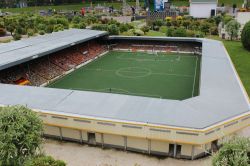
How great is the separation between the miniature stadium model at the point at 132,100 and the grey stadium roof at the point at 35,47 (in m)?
0.14

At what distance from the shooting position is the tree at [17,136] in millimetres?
16234

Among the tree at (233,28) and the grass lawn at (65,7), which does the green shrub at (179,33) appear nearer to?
the tree at (233,28)

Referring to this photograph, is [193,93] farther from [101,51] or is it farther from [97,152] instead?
[101,51]

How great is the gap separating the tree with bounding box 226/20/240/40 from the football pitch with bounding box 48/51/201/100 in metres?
15.2

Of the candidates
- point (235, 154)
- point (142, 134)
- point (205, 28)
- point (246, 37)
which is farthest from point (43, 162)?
point (205, 28)

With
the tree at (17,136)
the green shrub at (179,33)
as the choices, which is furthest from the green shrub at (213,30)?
the tree at (17,136)

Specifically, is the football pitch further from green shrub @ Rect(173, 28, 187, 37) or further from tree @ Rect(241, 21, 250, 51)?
green shrub @ Rect(173, 28, 187, 37)

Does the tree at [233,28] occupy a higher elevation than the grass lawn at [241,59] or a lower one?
higher

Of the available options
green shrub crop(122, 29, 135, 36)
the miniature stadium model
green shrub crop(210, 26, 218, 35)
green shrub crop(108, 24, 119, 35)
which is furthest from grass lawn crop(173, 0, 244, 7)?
the miniature stadium model

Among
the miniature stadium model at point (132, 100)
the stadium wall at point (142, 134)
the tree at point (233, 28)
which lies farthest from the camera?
the tree at point (233, 28)

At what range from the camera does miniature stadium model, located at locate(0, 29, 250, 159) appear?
20281mm

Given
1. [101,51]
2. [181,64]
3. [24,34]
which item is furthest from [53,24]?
[181,64]

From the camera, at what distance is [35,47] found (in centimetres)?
4009

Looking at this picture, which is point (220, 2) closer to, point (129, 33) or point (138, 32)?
point (138, 32)
